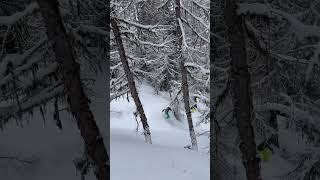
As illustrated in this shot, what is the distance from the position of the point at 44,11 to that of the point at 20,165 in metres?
1.47

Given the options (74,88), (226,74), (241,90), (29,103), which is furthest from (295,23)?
(29,103)

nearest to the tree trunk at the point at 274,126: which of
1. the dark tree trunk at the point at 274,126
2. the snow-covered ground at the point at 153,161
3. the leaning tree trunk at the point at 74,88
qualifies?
the dark tree trunk at the point at 274,126

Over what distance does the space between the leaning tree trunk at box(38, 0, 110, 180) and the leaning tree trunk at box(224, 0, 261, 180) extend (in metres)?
1.23

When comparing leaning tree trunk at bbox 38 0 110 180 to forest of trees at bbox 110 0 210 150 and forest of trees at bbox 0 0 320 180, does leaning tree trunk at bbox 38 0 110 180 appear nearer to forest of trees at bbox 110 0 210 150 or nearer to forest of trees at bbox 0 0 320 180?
forest of trees at bbox 0 0 320 180

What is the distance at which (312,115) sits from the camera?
4582mm

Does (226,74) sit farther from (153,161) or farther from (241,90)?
(153,161)

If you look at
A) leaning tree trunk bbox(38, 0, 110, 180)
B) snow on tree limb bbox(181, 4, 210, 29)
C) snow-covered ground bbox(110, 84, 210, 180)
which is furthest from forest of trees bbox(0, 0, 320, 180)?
snow on tree limb bbox(181, 4, 210, 29)

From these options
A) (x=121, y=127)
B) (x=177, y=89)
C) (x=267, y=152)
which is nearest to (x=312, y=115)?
(x=267, y=152)

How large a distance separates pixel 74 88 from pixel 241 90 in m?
1.48

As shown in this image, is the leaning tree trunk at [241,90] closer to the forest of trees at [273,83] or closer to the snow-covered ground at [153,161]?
the forest of trees at [273,83]

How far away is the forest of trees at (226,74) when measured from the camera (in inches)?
135

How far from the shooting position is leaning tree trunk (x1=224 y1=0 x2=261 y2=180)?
11.8 feet

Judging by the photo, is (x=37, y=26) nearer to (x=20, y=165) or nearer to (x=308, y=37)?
(x=20, y=165)

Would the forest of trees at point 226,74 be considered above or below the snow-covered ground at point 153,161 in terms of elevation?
above
